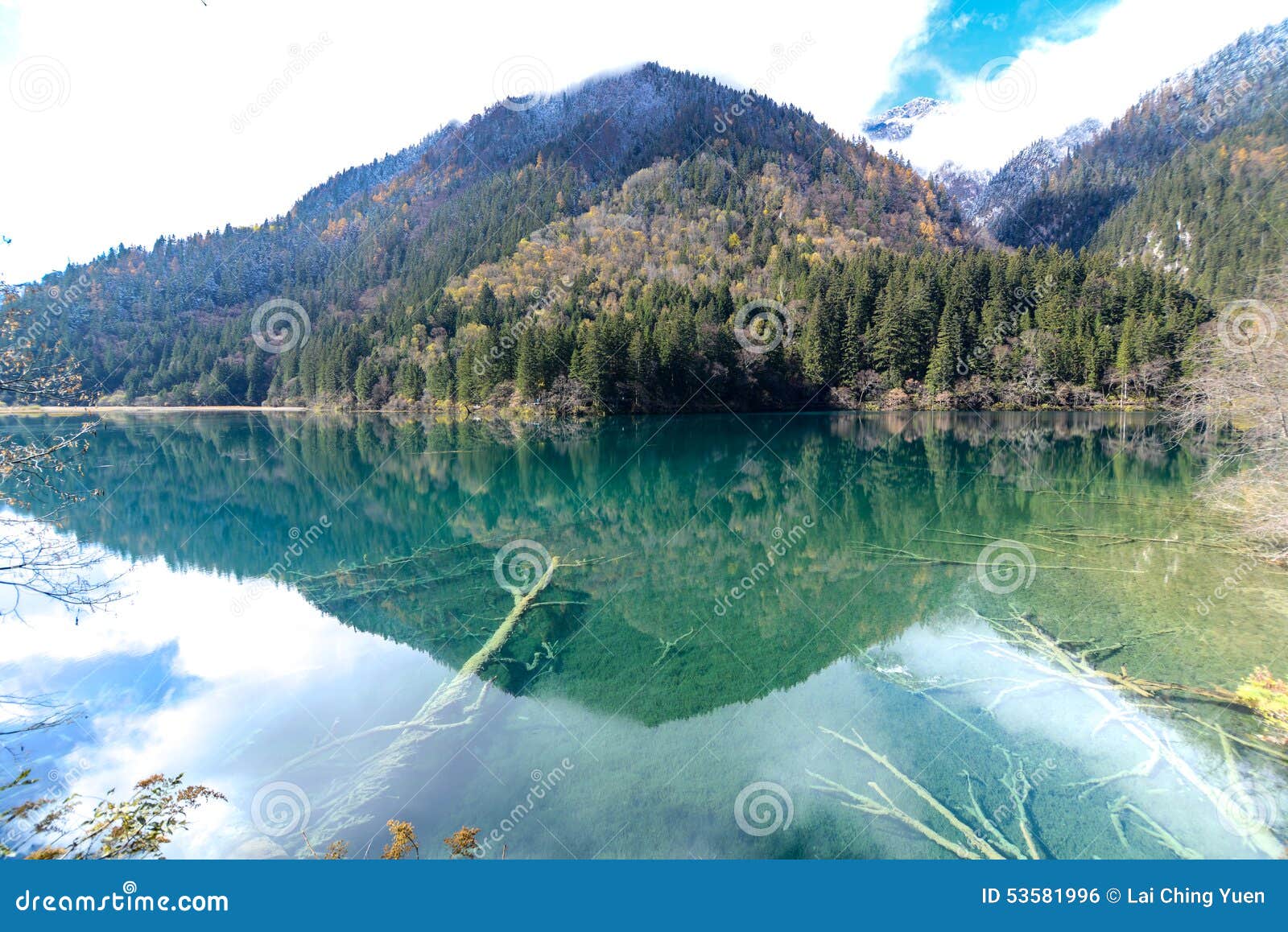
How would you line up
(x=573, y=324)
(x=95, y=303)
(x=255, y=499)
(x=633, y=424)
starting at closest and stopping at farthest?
1. (x=255, y=499)
2. (x=633, y=424)
3. (x=573, y=324)
4. (x=95, y=303)

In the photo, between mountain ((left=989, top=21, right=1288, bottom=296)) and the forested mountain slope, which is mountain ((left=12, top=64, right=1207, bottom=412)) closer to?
the forested mountain slope

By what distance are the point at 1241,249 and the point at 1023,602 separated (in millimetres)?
122572

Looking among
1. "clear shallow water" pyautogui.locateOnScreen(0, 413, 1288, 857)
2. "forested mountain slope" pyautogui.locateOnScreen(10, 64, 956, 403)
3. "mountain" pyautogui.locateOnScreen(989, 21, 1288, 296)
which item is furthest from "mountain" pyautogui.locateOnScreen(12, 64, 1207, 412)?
"mountain" pyautogui.locateOnScreen(989, 21, 1288, 296)

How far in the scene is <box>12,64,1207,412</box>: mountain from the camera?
67.1 m

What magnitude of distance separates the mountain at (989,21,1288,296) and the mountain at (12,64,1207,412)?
2513 cm

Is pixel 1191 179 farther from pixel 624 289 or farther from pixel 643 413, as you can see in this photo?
pixel 643 413

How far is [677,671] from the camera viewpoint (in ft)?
32.4

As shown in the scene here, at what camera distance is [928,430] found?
46.3m

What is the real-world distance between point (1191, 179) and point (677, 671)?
174 meters

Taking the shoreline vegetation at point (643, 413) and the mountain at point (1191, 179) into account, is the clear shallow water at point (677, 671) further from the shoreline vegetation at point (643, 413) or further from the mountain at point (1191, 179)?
the mountain at point (1191, 179)

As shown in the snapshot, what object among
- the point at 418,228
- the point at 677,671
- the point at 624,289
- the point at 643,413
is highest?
the point at 418,228

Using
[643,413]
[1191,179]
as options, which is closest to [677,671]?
[643,413]

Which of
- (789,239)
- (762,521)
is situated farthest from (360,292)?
(762,521)

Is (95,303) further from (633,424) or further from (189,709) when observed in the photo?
(189,709)
